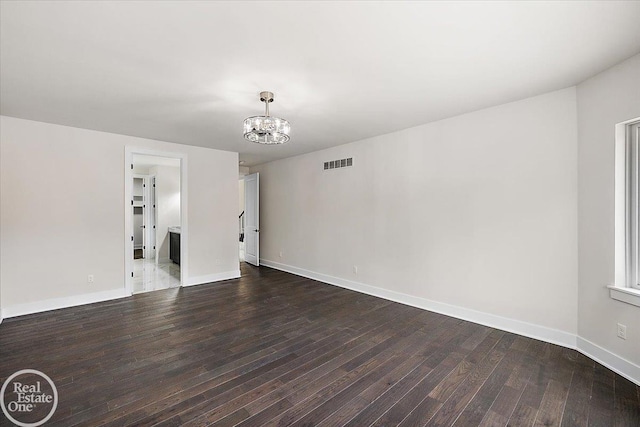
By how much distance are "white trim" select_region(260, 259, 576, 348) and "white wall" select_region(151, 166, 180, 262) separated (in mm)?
5046

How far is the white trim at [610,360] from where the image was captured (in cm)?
221

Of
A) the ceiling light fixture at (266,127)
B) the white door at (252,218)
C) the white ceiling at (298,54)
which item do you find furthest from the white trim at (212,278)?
the ceiling light fixture at (266,127)

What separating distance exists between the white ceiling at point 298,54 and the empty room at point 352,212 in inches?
0.8

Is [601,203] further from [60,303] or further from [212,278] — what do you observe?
[60,303]

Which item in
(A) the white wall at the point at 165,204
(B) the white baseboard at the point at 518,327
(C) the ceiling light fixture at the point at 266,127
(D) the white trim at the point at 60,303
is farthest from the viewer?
(A) the white wall at the point at 165,204

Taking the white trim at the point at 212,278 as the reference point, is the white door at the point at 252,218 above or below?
above

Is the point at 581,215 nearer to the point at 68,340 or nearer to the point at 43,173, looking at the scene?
the point at 68,340

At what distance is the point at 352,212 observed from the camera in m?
4.93

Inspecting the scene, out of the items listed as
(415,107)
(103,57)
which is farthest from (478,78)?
(103,57)

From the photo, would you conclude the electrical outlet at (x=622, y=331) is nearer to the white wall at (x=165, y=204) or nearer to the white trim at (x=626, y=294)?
the white trim at (x=626, y=294)

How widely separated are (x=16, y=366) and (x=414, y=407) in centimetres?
343

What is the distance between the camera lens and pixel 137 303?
13.6ft

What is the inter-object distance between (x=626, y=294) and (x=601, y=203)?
80 centimetres

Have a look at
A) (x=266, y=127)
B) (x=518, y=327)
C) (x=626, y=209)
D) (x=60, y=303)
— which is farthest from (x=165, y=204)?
(x=626, y=209)
